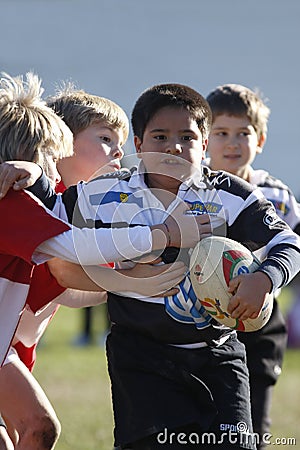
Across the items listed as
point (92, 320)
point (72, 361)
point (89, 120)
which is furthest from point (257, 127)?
point (92, 320)

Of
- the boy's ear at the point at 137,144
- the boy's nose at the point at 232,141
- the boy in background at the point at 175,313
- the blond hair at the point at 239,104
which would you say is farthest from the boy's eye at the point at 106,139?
the blond hair at the point at 239,104


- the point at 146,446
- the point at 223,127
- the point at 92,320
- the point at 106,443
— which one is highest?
the point at 92,320

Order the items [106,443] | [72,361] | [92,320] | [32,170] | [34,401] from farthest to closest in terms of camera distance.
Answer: [92,320] < [72,361] < [106,443] < [34,401] < [32,170]

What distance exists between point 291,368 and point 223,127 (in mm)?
9392

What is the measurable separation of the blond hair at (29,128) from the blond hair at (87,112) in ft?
1.36

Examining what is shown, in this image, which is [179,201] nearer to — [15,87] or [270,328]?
[15,87]

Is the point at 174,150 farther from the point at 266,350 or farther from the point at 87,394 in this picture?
the point at 87,394

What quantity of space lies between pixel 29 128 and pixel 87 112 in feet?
2.27

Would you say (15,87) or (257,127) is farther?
(257,127)

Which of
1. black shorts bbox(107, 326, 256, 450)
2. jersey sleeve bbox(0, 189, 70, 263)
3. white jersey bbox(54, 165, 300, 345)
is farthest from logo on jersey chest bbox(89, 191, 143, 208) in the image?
black shorts bbox(107, 326, 256, 450)

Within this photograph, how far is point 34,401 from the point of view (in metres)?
4.29

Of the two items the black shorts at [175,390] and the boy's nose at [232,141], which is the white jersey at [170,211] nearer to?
the black shorts at [175,390]

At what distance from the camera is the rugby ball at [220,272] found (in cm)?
378

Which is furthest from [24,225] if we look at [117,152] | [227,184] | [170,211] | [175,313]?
[117,152]
